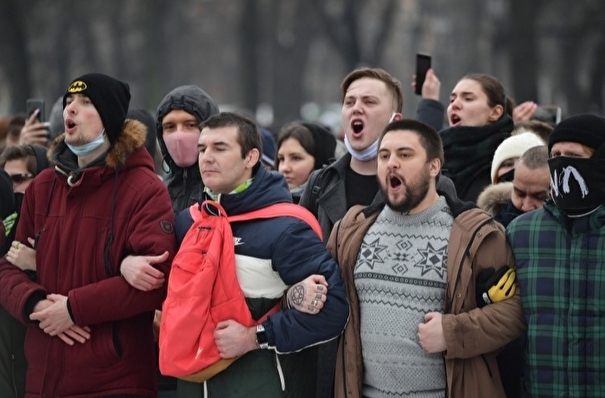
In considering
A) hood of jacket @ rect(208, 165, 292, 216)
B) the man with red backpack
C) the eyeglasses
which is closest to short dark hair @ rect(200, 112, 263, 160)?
the man with red backpack

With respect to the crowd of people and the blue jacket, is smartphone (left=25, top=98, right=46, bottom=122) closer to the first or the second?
the crowd of people

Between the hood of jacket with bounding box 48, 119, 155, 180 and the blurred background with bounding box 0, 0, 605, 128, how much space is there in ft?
Answer: 59.9

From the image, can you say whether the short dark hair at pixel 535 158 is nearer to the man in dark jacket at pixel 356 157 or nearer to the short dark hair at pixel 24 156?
the man in dark jacket at pixel 356 157

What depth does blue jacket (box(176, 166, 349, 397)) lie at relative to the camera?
5629 mm

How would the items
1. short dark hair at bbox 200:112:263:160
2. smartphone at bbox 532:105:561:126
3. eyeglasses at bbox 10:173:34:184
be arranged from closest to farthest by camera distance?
1. short dark hair at bbox 200:112:263:160
2. eyeglasses at bbox 10:173:34:184
3. smartphone at bbox 532:105:561:126

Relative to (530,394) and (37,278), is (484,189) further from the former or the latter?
(37,278)

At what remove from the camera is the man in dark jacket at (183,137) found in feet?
23.4

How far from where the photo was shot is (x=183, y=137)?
712cm

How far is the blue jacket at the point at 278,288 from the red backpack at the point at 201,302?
72mm

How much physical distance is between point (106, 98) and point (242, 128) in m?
0.78

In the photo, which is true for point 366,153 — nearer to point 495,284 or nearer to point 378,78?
point 378,78

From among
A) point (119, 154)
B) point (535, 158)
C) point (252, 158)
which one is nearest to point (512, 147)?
point (535, 158)

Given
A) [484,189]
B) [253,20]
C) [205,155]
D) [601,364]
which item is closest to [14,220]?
[205,155]

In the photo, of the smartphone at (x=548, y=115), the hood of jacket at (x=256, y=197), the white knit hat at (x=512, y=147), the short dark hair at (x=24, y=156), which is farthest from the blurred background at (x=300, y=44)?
the hood of jacket at (x=256, y=197)
